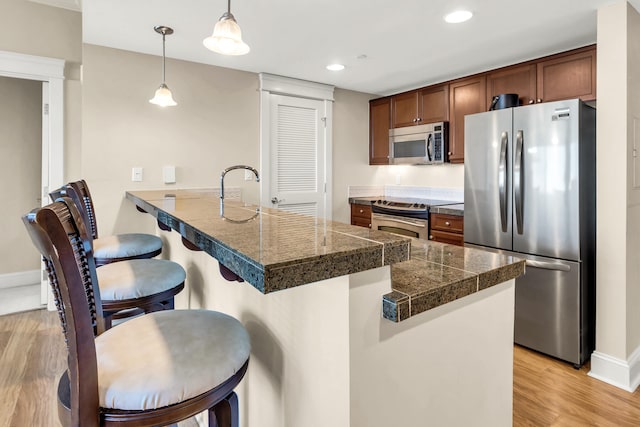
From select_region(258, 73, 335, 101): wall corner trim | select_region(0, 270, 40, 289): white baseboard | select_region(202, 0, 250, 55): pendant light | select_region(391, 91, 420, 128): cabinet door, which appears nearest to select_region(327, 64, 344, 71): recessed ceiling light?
select_region(258, 73, 335, 101): wall corner trim

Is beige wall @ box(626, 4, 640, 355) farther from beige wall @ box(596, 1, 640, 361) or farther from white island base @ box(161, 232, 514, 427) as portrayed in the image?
white island base @ box(161, 232, 514, 427)

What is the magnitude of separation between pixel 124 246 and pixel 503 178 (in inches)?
102

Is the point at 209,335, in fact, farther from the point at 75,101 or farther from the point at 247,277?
the point at 75,101

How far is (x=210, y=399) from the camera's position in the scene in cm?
89

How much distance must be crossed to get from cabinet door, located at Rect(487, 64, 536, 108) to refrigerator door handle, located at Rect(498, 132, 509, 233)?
0.70 metres

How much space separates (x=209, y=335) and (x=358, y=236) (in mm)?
508

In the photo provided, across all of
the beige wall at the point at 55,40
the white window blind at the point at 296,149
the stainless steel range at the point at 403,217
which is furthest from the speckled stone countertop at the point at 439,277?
the beige wall at the point at 55,40

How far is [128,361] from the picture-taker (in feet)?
2.97

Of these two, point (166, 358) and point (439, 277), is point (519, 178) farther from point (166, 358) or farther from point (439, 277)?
point (166, 358)

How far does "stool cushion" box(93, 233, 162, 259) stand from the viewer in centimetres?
211

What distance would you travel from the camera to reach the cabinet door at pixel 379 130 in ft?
14.5

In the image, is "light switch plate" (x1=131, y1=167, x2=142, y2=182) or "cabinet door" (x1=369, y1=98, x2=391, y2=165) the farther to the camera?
"cabinet door" (x1=369, y1=98, x2=391, y2=165)

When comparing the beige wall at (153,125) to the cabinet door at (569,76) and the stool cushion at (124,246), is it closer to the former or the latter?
the stool cushion at (124,246)

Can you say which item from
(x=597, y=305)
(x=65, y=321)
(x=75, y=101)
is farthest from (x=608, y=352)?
Result: (x=75, y=101)
